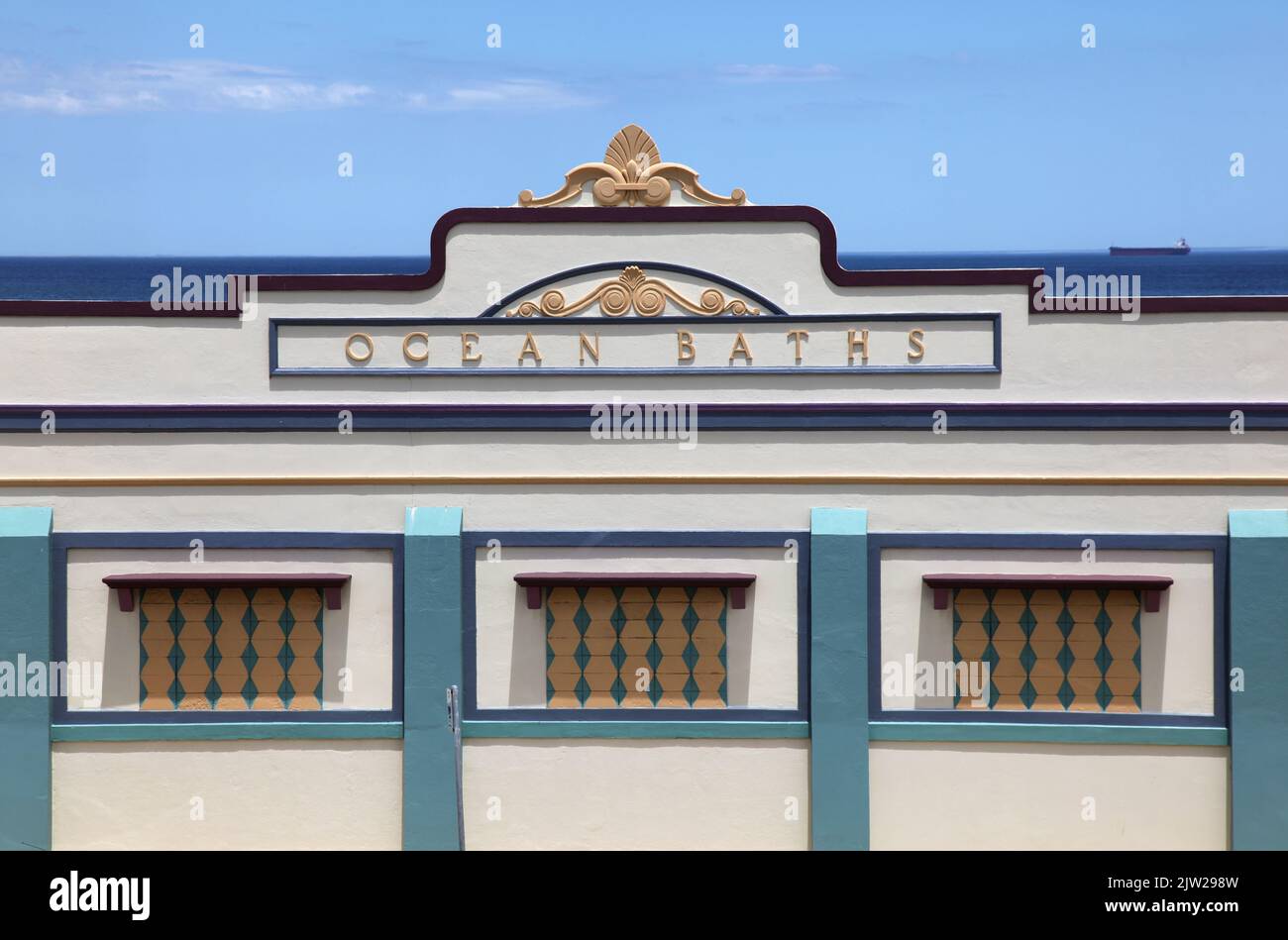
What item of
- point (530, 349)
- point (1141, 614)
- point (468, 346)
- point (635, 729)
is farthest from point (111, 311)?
point (1141, 614)

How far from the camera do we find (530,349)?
12117 mm

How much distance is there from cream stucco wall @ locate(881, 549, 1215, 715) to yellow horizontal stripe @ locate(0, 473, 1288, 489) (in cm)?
59

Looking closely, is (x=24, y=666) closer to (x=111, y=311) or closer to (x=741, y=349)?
(x=111, y=311)

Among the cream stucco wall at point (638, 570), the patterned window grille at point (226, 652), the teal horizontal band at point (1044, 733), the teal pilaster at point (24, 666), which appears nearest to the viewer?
the teal horizontal band at point (1044, 733)

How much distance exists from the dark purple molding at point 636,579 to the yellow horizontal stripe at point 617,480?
30.2 inches

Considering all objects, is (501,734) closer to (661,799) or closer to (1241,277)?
(661,799)

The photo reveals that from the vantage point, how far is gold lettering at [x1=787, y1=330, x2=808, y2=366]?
39.5ft

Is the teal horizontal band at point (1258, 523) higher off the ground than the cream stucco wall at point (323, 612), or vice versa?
the teal horizontal band at point (1258, 523)

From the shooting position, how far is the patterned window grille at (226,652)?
12234 mm

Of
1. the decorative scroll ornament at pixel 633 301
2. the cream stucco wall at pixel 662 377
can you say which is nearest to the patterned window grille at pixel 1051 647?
the cream stucco wall at pixel 662 377

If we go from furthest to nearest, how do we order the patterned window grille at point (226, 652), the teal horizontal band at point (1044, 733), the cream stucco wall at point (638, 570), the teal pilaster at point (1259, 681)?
the patterned window grille at point (226, 652), the cream stucco wall at point (638, 570), the teal horizontal band at point (1044, 733), the teal pilaster at point (1259, 681)

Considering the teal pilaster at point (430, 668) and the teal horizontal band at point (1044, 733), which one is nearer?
the teal horizontal band at point (1044, 733)

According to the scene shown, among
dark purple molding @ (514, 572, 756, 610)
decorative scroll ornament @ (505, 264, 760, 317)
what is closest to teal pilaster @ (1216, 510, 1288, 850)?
dark purple molding @ (514, 572, 756, 610)

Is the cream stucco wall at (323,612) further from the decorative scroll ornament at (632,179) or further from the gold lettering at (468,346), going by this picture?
the decorative scroll ornament at (632,179)
